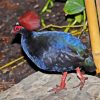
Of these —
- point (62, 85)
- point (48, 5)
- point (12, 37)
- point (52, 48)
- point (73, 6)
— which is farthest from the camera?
point (48, 5)

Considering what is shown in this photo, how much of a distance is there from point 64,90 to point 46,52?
1.66 feet

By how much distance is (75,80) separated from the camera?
4977 mm

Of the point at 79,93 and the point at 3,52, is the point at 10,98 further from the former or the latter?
the point at 3,52

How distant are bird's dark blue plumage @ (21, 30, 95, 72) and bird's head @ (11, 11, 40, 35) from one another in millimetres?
65

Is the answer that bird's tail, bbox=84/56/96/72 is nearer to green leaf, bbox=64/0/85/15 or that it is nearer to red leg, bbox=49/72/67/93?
red leg, bbox=49/72/67/93

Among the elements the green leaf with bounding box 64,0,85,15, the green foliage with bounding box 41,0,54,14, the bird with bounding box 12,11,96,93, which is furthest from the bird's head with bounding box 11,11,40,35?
the green foliage with bounding box 41,0,54,14

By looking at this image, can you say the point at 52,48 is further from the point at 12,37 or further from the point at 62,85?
the point at 12,37

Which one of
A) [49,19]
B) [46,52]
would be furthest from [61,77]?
[49,19]

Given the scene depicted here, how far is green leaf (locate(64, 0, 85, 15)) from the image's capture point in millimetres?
5379

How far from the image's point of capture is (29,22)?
15.1ft

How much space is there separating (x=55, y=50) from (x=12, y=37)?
169 cm

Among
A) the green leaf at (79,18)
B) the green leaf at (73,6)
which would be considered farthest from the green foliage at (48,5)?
the green leaf at (73,6)

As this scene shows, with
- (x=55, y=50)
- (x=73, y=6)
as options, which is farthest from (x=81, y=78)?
(x=73, y=6)

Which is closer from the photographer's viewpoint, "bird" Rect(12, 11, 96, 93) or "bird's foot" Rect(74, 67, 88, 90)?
"bird" Rect(12, 11, 96, 93)
